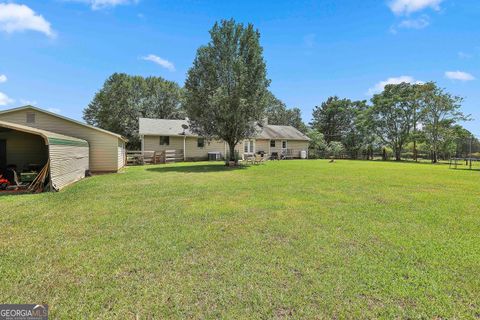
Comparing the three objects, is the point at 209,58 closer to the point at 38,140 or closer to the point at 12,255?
the point at 38,140

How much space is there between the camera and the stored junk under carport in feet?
28.8

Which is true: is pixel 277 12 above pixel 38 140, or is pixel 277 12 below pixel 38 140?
above

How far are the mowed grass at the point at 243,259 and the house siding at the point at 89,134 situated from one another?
26.5 ft

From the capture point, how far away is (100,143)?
47.2ft

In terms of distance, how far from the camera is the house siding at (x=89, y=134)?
13.0 metres

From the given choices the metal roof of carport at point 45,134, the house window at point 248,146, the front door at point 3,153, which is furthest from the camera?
the house window at point 248,146

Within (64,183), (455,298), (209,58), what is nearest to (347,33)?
(209,58)

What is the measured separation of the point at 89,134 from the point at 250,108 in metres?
10.7

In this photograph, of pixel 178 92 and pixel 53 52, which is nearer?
pixel 53 52

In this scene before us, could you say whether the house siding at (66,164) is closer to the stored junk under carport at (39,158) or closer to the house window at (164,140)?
the stored junk under carport at (39,158)

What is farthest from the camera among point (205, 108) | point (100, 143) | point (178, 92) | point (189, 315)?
point (178, 92)

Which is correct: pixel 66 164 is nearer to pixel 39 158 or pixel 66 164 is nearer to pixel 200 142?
pixel 39 158

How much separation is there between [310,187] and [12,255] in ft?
28.0

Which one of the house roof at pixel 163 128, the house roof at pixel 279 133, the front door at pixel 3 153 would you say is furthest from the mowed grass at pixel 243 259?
the house roof at pixel 279 133
